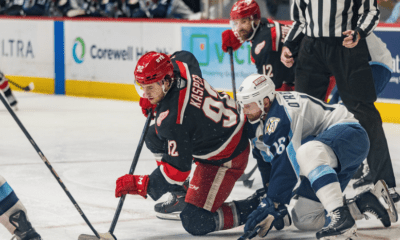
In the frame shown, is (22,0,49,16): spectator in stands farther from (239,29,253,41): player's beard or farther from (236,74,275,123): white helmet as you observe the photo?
(236,74,275,123): white helmet

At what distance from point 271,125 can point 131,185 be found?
60 centimetres

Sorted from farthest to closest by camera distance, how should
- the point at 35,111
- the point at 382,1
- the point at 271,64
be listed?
the point at 35,111
the point at 382,1
the point at 271,64

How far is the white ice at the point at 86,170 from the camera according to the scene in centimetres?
290

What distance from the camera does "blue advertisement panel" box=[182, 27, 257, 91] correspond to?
23.0ft

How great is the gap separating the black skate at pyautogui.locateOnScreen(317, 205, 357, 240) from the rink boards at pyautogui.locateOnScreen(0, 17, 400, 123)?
4.57 meters

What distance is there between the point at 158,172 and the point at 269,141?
460mm

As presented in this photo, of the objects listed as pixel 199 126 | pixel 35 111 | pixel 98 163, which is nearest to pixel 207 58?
pixel 35 111

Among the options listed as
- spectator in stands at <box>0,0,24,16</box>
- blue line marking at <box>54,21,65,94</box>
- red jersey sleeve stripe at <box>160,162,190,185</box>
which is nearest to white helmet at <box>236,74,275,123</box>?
red jersey sleeve stripe at <box>160,162,190,185</box>

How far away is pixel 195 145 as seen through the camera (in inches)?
112

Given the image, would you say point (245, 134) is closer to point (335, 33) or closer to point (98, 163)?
point (335, 33)

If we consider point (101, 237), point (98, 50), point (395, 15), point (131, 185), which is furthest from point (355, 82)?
point (98, 50)

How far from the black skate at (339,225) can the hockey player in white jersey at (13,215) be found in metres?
1.08

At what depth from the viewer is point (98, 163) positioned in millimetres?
4465

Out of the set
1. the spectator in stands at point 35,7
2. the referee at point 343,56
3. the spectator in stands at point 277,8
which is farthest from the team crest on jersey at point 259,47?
the spectator in stands at point 35,7
